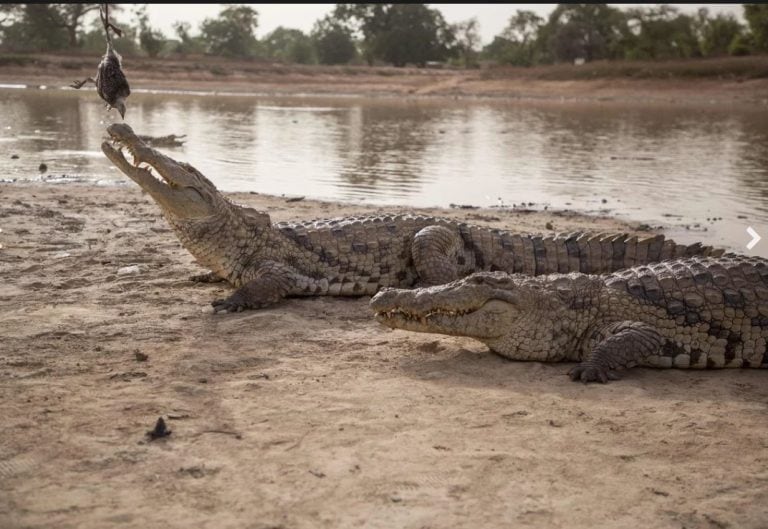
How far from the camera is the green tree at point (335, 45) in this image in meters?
67.3

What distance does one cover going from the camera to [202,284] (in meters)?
6.50

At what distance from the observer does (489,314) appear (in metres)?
4.80

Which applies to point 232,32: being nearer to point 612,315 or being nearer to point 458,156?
point 458,156

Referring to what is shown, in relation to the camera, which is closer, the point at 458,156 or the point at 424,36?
the point at 458,156

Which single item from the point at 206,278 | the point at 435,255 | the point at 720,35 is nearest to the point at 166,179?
the point at 206,278

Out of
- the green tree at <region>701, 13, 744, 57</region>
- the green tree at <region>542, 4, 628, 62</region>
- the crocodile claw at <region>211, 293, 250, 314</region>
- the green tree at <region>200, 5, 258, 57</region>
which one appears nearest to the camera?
the crocodile claw at <region>211, 293, 250, 314</region>

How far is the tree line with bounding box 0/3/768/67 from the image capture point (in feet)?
155

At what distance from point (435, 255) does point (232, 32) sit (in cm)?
6196

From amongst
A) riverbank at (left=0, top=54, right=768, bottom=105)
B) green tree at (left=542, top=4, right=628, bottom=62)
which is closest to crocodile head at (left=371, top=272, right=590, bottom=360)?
riverbank at (left=0, top=54, right=768, bottom=105)

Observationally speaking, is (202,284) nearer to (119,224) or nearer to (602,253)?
(119,224)

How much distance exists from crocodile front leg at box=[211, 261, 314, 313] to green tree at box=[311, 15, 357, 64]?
62812 mm

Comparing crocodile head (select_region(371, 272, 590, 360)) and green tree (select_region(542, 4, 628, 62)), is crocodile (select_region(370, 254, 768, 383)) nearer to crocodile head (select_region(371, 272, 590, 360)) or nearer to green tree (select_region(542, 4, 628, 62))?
crocodile head (select_region(371, 272, 590, 360))

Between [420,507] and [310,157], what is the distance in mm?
13000

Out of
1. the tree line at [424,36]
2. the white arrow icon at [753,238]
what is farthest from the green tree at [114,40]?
the white arrow icon at [753,238]
